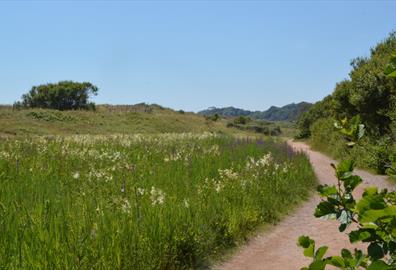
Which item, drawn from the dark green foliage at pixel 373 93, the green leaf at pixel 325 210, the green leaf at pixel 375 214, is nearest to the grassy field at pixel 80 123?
the dark green foliage at pixel 373 93

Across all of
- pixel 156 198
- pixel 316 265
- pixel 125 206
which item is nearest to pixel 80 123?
pixel 156 198

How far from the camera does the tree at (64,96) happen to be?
8000 cm

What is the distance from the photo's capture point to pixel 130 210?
641 cm

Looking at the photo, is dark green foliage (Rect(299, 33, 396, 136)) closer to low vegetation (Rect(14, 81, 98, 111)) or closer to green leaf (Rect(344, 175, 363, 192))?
green leaf (Rect(344, 175, 363, 192))

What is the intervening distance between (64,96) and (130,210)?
78563mm

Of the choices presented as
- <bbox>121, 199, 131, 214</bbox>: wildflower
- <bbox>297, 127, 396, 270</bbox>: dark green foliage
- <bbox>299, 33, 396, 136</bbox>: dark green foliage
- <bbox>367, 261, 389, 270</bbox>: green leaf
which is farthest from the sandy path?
<bbox>299, 33, 396, 136</bbox>: dark green foliage

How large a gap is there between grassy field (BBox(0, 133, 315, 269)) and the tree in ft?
229

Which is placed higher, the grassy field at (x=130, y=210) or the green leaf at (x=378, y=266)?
the green leaf at (x=378, y=266)

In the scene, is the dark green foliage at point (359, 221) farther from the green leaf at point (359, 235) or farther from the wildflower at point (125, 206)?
the wildflower at point (125, 206)

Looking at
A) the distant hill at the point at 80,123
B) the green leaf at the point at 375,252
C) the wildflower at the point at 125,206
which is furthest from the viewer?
the distant hill at the point at 80,123

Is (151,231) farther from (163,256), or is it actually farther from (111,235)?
(111,235)

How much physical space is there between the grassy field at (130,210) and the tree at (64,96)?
69.7m

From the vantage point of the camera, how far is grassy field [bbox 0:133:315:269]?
16.3ft

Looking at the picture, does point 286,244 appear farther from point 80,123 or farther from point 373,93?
point 80,123
